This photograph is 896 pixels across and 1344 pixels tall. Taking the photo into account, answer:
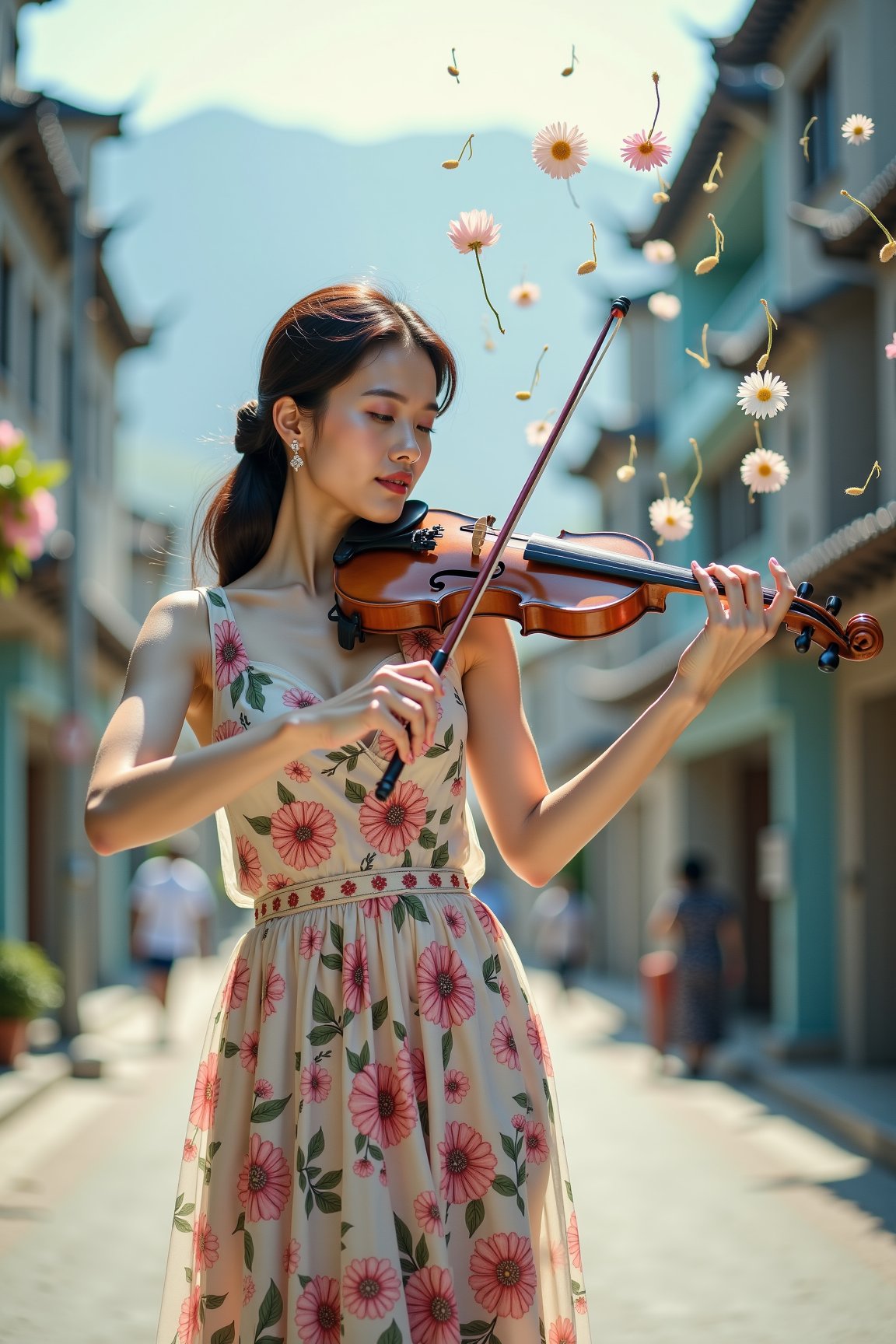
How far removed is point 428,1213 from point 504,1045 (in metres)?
0.24

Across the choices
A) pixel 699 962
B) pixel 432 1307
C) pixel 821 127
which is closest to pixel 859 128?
pixel 432 1307

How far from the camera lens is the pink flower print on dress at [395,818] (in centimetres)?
207

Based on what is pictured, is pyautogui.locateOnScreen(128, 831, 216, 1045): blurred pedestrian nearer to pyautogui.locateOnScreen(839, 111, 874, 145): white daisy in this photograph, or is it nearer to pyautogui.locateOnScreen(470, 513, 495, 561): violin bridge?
pyautogui.locateOnScreen(470, 513, 495, 561): violin bridge

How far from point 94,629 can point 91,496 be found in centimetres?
331

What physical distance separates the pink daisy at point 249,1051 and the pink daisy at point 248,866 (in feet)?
0.64

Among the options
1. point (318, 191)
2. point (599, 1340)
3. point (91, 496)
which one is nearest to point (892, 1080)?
point (599, 1340)

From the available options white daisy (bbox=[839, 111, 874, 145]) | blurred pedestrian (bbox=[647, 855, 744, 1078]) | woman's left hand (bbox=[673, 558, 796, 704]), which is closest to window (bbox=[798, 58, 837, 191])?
blurred pedestrian (bbox=[647, 855, 744, 1078])

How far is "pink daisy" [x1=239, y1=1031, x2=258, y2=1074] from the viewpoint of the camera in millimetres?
2080

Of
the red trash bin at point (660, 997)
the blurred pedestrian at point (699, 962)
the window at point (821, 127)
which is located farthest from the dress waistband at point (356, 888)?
the window at point (821, 127)

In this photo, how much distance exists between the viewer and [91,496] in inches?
742

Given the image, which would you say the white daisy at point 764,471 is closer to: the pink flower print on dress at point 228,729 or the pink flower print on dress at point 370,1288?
the pink flower print on dress at point 228,729

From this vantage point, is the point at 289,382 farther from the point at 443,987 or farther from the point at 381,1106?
the point at 381,1106

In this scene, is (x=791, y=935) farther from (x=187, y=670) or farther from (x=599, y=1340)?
(x=187, y=670)

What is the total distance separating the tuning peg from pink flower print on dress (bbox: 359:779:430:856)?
55 cm
